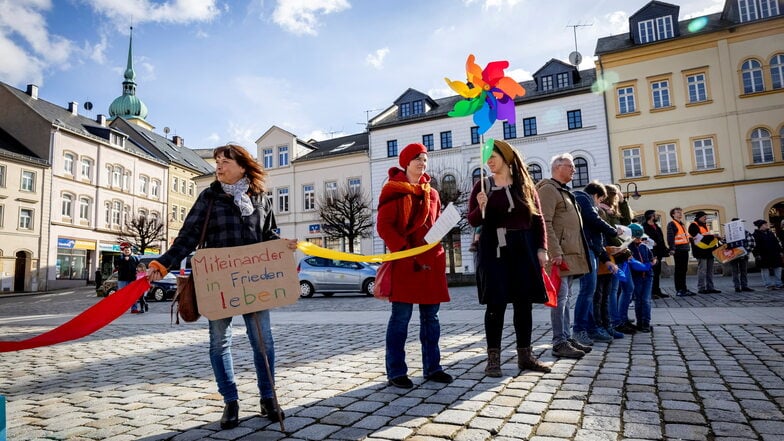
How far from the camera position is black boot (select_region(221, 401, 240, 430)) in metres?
3.07

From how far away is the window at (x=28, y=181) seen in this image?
111 feet

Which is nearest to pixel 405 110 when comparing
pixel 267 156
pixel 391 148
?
pixel 391 148

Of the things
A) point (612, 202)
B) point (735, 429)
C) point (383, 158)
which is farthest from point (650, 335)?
point (383, 158)

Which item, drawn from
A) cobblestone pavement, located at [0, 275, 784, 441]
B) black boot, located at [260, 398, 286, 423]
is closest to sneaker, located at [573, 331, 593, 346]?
cobblestone pavement, located at [0, 275, 784, 441]

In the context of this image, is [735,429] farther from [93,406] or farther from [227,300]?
[93,406]

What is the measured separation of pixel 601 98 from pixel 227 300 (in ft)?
97.0

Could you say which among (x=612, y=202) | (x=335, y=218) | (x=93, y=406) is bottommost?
(x=93, y=406)

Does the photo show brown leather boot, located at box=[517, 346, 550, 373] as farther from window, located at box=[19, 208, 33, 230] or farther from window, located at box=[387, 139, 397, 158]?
window, located at box=[19, 208, 33, 230]

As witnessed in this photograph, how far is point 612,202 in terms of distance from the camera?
6422 mm

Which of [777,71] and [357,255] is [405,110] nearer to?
[777,71]

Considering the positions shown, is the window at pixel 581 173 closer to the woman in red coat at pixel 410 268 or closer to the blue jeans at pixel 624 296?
the blue jeans at pixel 624 296

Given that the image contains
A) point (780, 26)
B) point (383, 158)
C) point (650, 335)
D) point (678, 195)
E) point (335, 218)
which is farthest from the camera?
A: point (383, 158)

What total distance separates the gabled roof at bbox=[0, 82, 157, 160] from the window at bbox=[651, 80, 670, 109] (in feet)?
131

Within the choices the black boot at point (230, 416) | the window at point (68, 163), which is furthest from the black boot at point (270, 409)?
the window at point (68, 163)
